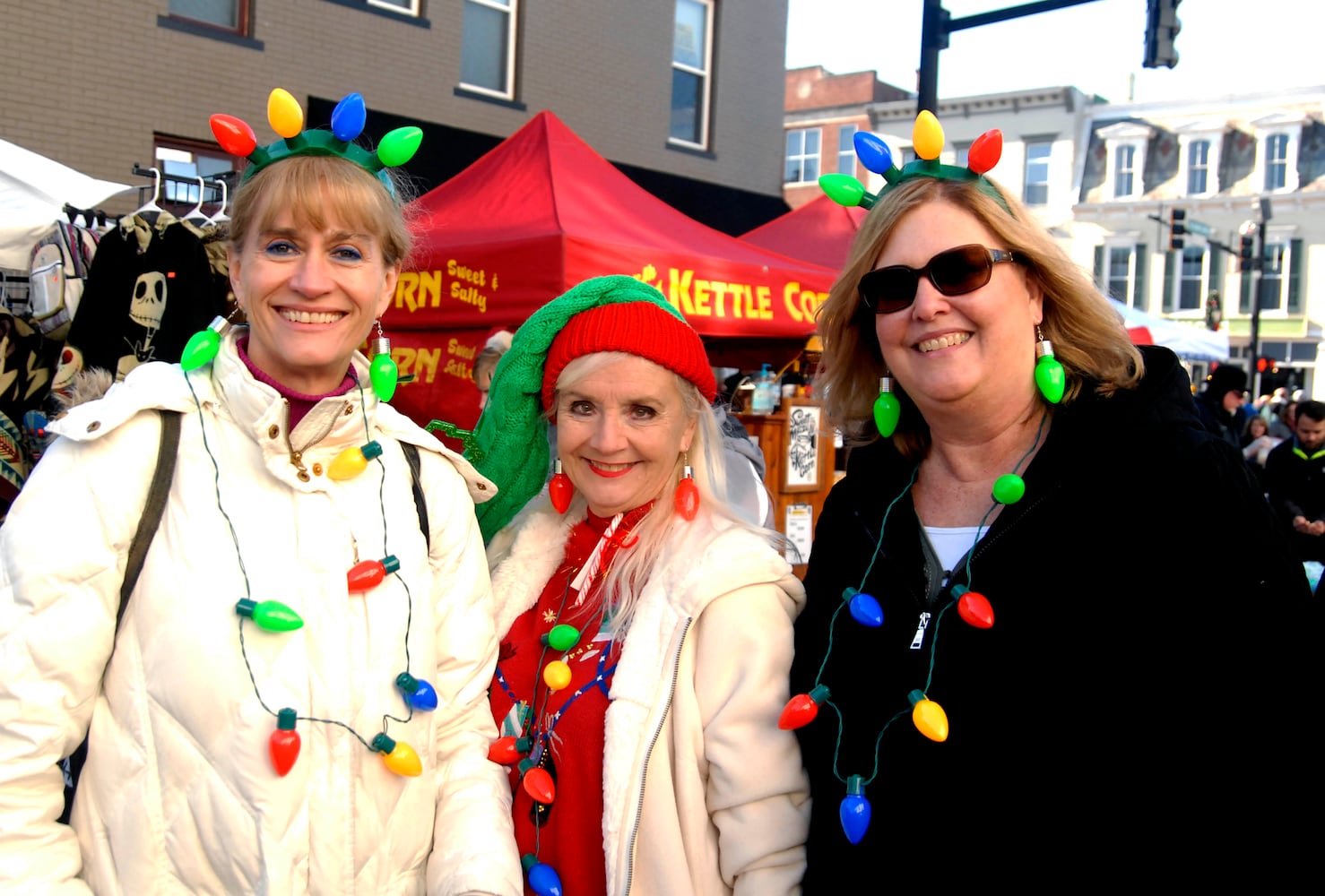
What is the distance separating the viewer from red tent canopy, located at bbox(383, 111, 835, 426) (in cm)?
450

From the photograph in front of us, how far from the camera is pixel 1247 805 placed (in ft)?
5.34

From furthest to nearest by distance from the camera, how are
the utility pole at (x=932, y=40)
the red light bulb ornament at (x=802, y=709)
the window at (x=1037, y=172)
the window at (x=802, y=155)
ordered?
the window at (x=802, y=155)
the window at (x=1037, y=172)
the utility pole at (x=932, y=40)
the red light bulb ornament at (x=802, y=709)

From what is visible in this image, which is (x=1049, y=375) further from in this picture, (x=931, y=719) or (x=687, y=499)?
(x=687, y=499)

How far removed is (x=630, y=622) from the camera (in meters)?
2.19

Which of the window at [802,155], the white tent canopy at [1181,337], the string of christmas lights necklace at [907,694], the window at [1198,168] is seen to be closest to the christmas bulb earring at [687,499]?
the string of christmas lights necklace at [907,694]

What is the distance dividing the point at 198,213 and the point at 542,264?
191 centimetres

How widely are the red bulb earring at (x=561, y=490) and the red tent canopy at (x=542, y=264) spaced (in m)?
1.98

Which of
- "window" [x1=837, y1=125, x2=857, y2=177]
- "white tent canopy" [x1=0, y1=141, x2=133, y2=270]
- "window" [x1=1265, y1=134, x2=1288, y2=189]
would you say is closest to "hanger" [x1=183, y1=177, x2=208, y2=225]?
"white tent canopy" [x1=0, y1=141, x2=133, y2=270]

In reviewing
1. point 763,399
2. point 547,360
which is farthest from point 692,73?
point 547,360

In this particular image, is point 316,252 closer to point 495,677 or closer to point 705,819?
point 495,677

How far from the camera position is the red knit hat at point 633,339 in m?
2.29

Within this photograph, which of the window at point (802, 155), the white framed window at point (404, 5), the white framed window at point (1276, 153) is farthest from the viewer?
the window at point (802, 155)

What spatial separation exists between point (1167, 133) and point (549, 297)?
33475mm

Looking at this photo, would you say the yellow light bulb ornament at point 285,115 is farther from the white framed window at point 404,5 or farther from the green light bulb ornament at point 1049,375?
the white framed window at point 404,5
